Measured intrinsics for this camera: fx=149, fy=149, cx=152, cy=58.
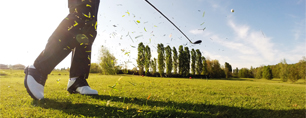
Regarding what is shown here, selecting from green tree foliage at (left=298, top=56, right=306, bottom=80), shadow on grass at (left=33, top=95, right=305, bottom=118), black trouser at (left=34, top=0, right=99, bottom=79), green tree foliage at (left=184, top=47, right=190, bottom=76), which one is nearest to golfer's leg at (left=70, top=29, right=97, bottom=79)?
black trouser at (left=34, top=0, right=99, bottom=79)

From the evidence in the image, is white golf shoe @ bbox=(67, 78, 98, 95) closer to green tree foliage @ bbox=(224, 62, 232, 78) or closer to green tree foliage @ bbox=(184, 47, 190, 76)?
green tree foliage @ bbox=(184, 47, 190, 76)

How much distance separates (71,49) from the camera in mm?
2742

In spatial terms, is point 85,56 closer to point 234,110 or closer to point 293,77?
point 234,110

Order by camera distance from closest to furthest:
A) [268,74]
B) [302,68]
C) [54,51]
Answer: [54,51], [302,68], [268,74]

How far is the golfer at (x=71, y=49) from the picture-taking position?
8.26 ft

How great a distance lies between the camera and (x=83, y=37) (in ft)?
9.13

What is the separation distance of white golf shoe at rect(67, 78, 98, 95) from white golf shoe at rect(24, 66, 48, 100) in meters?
0.48

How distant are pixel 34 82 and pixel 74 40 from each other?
0.92 m

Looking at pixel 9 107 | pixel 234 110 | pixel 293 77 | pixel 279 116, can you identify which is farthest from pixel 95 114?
pixel 293 77

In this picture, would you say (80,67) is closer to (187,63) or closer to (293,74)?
(187,63)

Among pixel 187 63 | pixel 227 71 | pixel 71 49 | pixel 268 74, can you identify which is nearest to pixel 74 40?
pixel 71 49

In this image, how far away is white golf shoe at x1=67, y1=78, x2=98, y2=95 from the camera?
2.81 meters

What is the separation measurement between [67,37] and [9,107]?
127 cm

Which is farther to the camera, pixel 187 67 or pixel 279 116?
pixel 187 67
